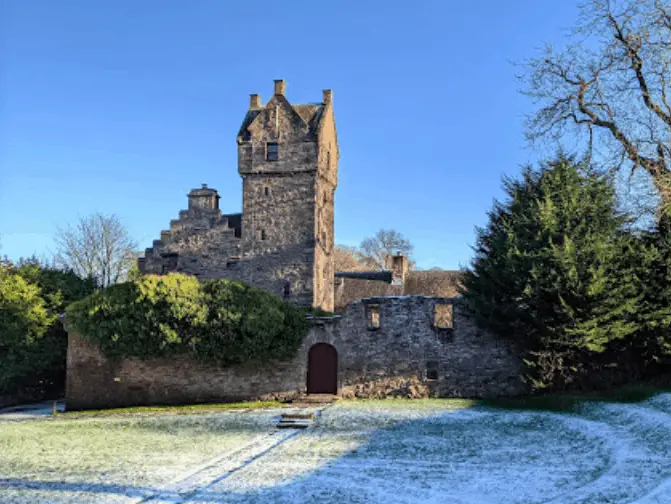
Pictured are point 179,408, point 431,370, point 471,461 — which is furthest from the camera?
point 431,370

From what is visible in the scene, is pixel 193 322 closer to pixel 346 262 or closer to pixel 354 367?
pixel 354 367

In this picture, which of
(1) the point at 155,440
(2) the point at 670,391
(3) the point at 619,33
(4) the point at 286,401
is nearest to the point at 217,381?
(4) the point at 286,401

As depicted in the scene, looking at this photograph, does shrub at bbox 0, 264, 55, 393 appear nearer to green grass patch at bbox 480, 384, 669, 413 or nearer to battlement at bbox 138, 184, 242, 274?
battlement at bbox 138, 184, 242, 274

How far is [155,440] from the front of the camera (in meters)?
13.8

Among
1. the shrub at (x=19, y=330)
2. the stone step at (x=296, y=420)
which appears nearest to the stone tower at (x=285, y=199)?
the shrub at (x=19, y=330)

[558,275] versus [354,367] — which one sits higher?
[558,275]

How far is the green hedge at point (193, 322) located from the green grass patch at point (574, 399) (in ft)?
22.4

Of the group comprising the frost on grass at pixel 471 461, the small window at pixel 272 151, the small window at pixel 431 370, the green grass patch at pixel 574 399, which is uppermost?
the small window at pixel 272 151

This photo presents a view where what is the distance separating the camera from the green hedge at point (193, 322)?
1994 cm

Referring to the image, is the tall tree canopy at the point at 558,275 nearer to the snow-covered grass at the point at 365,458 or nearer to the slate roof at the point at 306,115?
the snow-covered grass at the point at 365,458

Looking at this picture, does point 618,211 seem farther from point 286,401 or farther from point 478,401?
point 286,401

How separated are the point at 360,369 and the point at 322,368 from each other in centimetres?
134

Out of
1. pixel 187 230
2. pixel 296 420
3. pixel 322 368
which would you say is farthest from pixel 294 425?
pixel 187 230

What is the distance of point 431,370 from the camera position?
20000 mm
